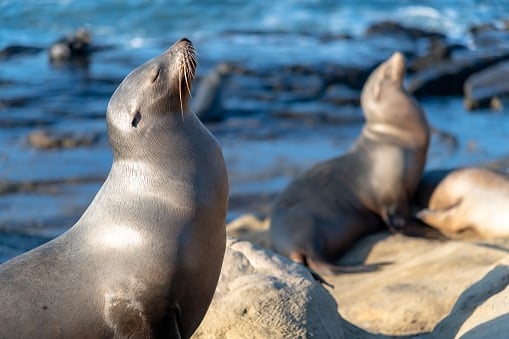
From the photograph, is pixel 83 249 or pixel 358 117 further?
pixel 358 117

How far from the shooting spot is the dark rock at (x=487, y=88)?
658 inches

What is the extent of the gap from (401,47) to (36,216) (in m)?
16.7

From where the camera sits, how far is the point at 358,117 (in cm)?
1722

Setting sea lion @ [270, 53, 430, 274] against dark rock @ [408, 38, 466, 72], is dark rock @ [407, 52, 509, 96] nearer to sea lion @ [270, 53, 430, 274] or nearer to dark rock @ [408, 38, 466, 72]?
dark rock @ [408, 38, 466, 72]

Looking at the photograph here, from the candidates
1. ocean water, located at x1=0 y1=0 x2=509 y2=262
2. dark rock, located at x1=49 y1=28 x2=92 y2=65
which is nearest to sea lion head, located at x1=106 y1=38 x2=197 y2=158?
ocean water, located at x1=0 y1=0 x2=509 y2=262

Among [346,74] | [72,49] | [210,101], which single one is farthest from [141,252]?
[72,49]

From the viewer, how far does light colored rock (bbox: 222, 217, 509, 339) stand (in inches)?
185

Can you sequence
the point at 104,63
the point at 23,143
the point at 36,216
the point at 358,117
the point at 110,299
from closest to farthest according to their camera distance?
the point at 110,299, the point at 36,216, the point at 23,143, the point at 358,117, the point at 104,63

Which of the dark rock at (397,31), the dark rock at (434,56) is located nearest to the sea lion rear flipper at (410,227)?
the dark rock at (434,56)

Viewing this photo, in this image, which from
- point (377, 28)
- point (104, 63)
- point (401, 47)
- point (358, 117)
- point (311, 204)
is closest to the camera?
point (311, 204)

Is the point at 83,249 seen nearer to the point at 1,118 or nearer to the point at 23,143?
the point at 23,143

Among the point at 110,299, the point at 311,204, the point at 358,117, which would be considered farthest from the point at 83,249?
the point at 358,117

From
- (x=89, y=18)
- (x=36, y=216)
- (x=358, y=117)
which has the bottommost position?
(x=89, y=18)

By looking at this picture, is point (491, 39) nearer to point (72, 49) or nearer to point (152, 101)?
point (72, 49)
